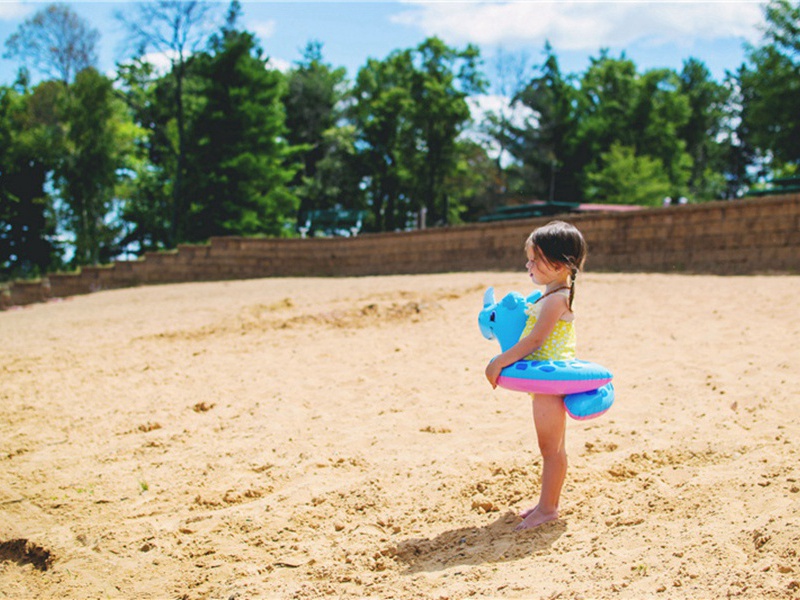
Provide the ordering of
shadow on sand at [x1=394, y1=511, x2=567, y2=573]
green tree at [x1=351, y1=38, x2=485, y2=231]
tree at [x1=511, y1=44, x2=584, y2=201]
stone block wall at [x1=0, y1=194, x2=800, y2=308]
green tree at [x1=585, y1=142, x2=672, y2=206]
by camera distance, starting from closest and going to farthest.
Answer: shadow on sand at [x1=394, y1=511, x2=567, y2=573] < stone block wall at [x1=0, y1=194, x2=800, y2=308] < green tree at [x1=585, y1=142, x2=672, y2=206] < green tree at [x1=351, y1=38, x2=485, y2=231] < tree at [x1=511, y1=44, x2=584, y2=201]

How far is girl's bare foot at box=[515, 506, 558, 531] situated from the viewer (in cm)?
350

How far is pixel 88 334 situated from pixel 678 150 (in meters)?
36.0

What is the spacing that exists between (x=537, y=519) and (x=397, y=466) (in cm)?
129

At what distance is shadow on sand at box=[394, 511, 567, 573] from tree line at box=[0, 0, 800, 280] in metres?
24.9

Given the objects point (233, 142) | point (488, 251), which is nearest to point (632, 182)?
point (233, 142)

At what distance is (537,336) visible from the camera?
131 inches

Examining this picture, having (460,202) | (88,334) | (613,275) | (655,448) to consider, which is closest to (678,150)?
(460,202)

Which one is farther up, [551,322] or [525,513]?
[551,322]

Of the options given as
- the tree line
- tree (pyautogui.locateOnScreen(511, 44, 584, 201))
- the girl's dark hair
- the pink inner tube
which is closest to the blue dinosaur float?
the pink inner tube

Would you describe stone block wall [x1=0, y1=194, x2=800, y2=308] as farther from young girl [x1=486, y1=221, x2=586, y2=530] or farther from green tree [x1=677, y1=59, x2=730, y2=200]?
green tree [x1=677, y1=59, x2=730, y2=200]

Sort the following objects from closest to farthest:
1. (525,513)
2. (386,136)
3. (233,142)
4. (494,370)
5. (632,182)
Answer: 1. (494,370)
2. (525,513)
3. (233,142)
4. (632,182)
5. (386,136)

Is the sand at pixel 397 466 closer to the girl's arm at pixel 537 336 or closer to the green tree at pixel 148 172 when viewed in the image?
the girl's arm at pixel 537 336

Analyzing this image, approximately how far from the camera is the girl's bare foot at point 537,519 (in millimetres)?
3500

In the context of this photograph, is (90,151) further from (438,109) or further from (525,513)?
(525,513)
